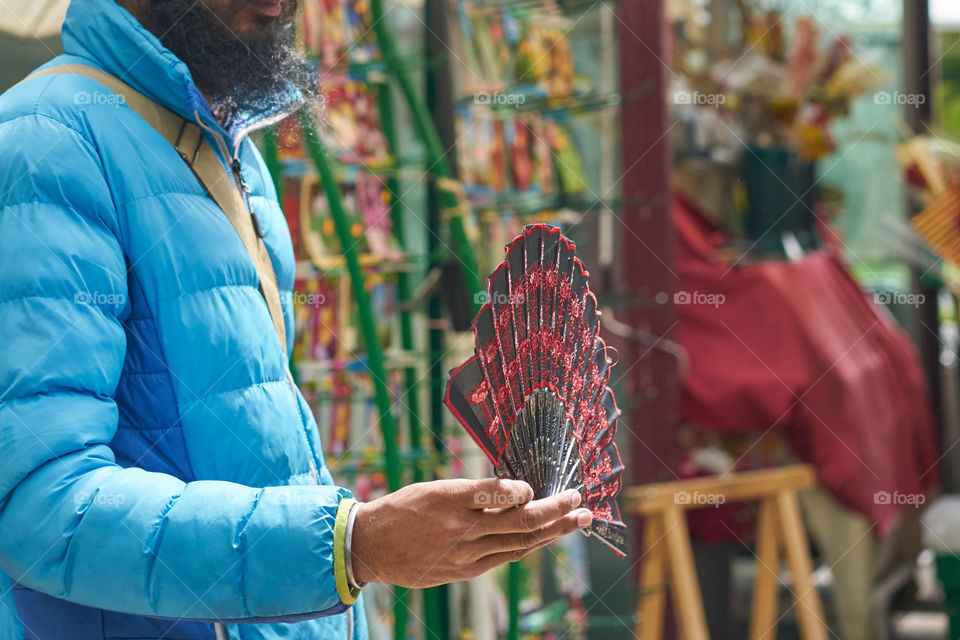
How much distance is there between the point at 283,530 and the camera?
101 centimetres

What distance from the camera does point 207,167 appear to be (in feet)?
4.25

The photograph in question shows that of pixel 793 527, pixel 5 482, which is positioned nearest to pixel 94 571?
pixel 5 482

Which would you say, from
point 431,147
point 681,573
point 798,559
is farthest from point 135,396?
point 798,559

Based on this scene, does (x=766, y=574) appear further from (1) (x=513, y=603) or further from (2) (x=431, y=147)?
(2) (x=431, y=147)

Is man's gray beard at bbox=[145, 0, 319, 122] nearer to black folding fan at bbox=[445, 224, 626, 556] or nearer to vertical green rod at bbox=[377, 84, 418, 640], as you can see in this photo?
black folding fan at bbox=[445, 224, 626, 556]

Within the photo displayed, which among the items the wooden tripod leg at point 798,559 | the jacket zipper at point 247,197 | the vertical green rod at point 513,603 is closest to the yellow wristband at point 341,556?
the jacket zipper at point 247,197

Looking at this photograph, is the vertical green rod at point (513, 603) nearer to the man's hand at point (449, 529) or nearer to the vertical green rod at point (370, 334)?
the vertical green rod at point (370, 334)

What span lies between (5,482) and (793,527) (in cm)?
273

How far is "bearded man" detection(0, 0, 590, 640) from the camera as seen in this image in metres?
1.00

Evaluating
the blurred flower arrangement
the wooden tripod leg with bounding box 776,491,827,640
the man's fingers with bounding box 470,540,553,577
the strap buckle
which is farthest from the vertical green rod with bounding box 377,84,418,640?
the blurred flower arrangement

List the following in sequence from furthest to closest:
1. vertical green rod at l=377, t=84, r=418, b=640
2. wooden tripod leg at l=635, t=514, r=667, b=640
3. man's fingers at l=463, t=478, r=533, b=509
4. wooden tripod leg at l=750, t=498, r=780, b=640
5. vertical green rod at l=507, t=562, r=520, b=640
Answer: wooden tripod leg at l=750, t=498, r=780, b=640
wooden tripod leg at l=635, t=514, r=667, b=640
vertical green rod at l=377, t=84, r=418, b=640
vertical green rod at l=507, t=562, r=520, b=640
man's fingers at l=463, t=478, r=533, b=509

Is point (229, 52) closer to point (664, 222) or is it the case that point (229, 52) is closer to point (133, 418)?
point (133, 418)

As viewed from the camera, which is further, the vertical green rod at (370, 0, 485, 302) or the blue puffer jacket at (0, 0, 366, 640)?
the vertical green rod at (370, 0, 485, 302)

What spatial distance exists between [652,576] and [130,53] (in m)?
2.39
